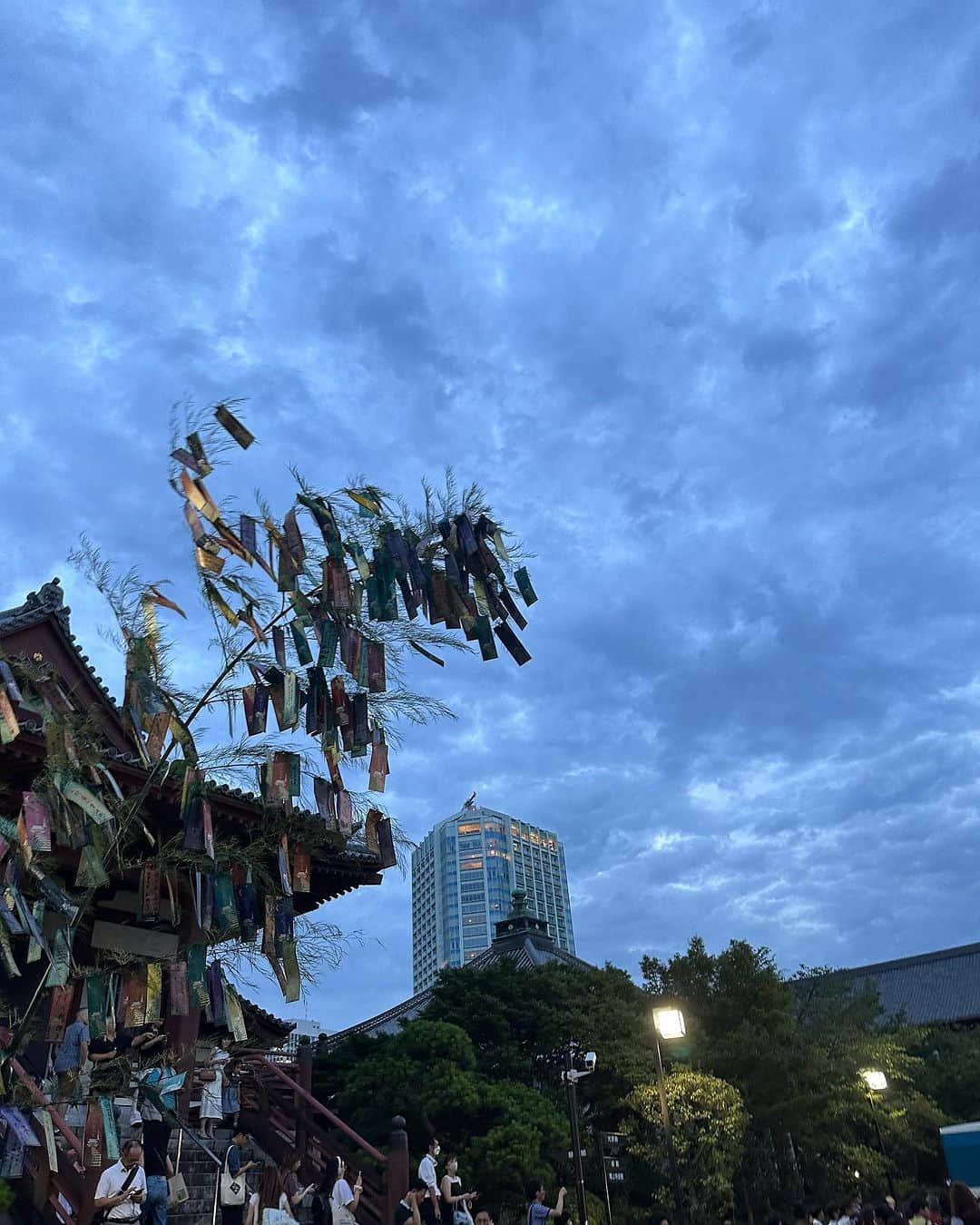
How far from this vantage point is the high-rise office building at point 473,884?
13475 centimetres

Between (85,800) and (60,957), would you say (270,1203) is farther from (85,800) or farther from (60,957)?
(85,800)

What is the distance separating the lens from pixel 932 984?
49375mm

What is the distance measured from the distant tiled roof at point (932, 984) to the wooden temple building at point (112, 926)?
1602 inches

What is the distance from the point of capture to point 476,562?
31.1 ft

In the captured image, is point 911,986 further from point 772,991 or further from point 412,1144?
point 412,1144

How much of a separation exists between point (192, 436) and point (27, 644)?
9.34 m

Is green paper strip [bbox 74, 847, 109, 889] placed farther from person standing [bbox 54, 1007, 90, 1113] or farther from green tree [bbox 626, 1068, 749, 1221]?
green tree [bbox 626, 1068, 749, 1221]

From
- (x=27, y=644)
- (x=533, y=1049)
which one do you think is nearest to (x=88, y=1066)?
(x=27, y=644)

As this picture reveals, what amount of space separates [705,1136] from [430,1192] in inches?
371

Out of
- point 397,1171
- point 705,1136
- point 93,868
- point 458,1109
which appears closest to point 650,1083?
point 705,1136

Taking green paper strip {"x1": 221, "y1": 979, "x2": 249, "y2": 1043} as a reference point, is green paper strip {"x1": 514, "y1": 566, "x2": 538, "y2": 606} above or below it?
above

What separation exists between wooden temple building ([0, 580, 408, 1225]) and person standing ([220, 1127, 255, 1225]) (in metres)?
0.28

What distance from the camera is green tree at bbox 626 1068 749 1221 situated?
1917 cm

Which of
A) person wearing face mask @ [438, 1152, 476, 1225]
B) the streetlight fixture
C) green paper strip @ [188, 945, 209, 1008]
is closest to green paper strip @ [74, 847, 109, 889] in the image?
green paper strip @ [188, 945, 209, 1008]
